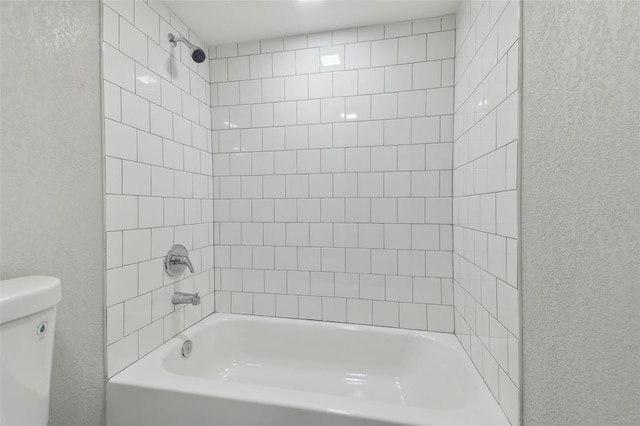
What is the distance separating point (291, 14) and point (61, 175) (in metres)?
1.31

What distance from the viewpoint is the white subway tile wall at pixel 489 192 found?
880mm

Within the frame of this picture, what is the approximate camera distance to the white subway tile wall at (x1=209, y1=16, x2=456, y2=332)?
1.64m

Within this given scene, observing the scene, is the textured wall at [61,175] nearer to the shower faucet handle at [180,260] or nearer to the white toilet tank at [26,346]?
the white toilet tank at [26,346]

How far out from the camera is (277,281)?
1850 millimetres

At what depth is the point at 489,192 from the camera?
1.07m

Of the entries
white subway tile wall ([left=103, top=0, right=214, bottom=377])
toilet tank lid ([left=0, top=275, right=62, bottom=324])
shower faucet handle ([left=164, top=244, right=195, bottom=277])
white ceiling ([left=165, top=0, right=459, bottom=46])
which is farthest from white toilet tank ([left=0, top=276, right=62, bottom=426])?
white ceiling ([left=165, top=0, right=459, bottom=46])

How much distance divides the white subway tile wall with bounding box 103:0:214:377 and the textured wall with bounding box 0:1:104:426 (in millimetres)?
61

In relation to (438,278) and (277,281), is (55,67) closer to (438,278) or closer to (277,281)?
(277,281)

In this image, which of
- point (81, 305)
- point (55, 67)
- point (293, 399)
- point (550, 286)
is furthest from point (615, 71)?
point (81, 305)

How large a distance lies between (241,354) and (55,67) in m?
1.64

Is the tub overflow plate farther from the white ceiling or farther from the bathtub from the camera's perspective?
the white ceiling

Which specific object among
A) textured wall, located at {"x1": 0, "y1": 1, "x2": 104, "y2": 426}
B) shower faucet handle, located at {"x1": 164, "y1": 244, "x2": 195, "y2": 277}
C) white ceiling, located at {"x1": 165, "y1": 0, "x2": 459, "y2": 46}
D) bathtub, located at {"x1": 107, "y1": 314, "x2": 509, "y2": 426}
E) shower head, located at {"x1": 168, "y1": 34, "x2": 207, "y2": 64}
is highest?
white ceiling, located at {"x1": 165, "y1": 0, "x2": 459, "y2": 46}

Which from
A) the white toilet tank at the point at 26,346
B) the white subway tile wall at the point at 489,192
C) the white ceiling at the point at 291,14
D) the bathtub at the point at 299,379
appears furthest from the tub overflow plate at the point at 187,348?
the white ceiling at the point at 291,14

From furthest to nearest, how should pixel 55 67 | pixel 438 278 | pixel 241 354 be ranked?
pixel 241 354, pixel 438 278, pixel 55 67
